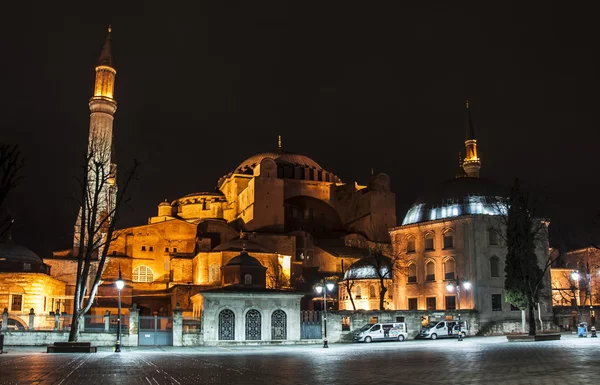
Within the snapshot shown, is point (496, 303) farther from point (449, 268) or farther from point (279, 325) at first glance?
point (279, 325)

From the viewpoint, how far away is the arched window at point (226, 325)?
34000 millimetres

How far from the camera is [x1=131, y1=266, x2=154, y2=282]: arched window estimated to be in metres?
63.2

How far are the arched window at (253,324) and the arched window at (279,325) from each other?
80 centimetres

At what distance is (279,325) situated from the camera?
35219 mm

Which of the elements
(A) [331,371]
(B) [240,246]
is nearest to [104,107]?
(B) [240,246]

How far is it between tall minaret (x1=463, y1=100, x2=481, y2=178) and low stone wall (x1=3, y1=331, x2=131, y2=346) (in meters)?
43.3

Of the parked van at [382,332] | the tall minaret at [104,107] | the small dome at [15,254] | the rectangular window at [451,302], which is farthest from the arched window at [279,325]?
the small dome at [15,254]

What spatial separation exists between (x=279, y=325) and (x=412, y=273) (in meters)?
18.4

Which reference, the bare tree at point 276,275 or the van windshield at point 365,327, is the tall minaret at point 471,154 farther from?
the van windshield at point 365,327

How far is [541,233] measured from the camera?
154ft

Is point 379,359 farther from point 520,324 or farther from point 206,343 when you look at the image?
point 520,324

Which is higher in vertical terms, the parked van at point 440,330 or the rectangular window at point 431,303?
the rectangular window at point 431,303

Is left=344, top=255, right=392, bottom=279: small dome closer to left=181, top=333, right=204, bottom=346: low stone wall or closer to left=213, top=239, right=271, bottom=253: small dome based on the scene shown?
left=213, top=239, right=271, bottom=253: small dome

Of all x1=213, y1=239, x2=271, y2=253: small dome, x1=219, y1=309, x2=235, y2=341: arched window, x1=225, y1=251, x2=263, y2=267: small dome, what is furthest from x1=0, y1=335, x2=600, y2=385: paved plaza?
x1=213, y1=239, x2=271, y2=253: small dome
